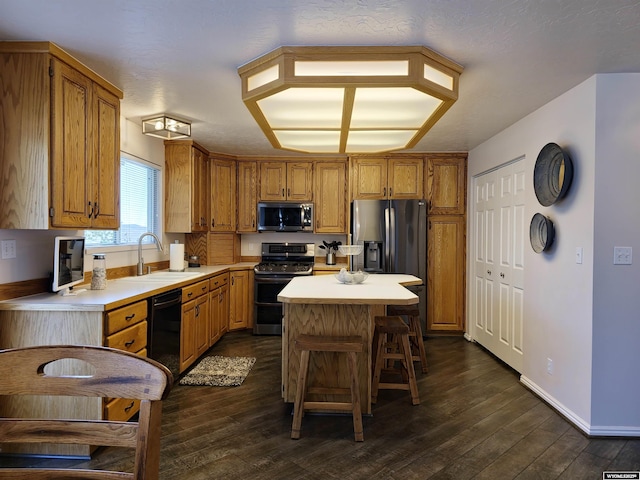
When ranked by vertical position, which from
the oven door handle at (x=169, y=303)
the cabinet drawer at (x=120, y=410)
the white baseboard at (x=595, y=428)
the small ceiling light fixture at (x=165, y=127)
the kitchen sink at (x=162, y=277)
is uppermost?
the small ceiling light fixture at (x=165, y=127)

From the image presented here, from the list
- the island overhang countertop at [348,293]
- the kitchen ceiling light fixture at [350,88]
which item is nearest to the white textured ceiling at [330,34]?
the kitchen ceiling light fixture at [350,88]

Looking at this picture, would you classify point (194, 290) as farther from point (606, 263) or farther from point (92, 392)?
point (606, 263)

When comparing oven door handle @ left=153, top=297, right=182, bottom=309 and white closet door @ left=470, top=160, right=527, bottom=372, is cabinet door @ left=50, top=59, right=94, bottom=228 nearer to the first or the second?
oven door handle @ left=153, top=297, right=182, bottom=309

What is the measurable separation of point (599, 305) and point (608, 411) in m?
0.68

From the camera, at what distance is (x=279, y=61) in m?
2.12

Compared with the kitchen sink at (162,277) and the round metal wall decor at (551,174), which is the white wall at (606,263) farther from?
the kitchen sink at (162,277)

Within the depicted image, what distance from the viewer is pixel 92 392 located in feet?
2.77

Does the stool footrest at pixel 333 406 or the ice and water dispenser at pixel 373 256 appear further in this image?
the ice and water dispenser at pixel 373 256

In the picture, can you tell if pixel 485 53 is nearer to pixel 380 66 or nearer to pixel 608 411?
pixel 380 66

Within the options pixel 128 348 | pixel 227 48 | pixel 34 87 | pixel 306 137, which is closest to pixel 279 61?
pixel 227 48

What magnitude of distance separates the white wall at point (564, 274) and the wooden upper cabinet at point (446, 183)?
133cm

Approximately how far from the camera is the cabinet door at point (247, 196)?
5.07 meters

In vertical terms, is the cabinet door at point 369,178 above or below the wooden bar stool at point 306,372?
above

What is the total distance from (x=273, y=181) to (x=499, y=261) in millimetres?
2951
